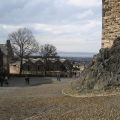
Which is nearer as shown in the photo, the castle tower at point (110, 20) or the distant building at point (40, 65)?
the castle tower at point (110, 20)

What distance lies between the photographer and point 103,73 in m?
16.9

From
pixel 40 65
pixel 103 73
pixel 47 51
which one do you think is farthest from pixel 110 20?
pixel 40 65

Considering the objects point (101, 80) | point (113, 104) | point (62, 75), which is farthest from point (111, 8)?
point (62, 75)

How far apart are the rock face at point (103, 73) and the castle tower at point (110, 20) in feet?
1.60

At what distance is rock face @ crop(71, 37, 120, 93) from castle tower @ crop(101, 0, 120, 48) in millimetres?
488

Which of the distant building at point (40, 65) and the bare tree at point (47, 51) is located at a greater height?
the bare tree at point (47, 51)

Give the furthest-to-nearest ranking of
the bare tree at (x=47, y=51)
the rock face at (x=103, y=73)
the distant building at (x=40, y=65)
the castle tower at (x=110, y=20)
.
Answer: the distant building at (x=40, y=65)
the bare tree at (x=47, y=51)
the castle tower at (x=110, y=20)
the rock face at (x=103, y=73)

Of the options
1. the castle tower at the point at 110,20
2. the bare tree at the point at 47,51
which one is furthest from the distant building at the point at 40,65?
the castle tower at the point at 110,20

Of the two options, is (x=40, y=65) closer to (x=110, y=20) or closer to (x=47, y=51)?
(x=47, y=51)

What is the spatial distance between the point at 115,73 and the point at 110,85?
127 cm

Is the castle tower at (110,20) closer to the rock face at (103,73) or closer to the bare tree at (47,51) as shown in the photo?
the rock face at (103,73)

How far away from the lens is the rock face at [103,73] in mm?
15413

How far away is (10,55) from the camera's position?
240ft

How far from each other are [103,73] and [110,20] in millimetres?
3374
